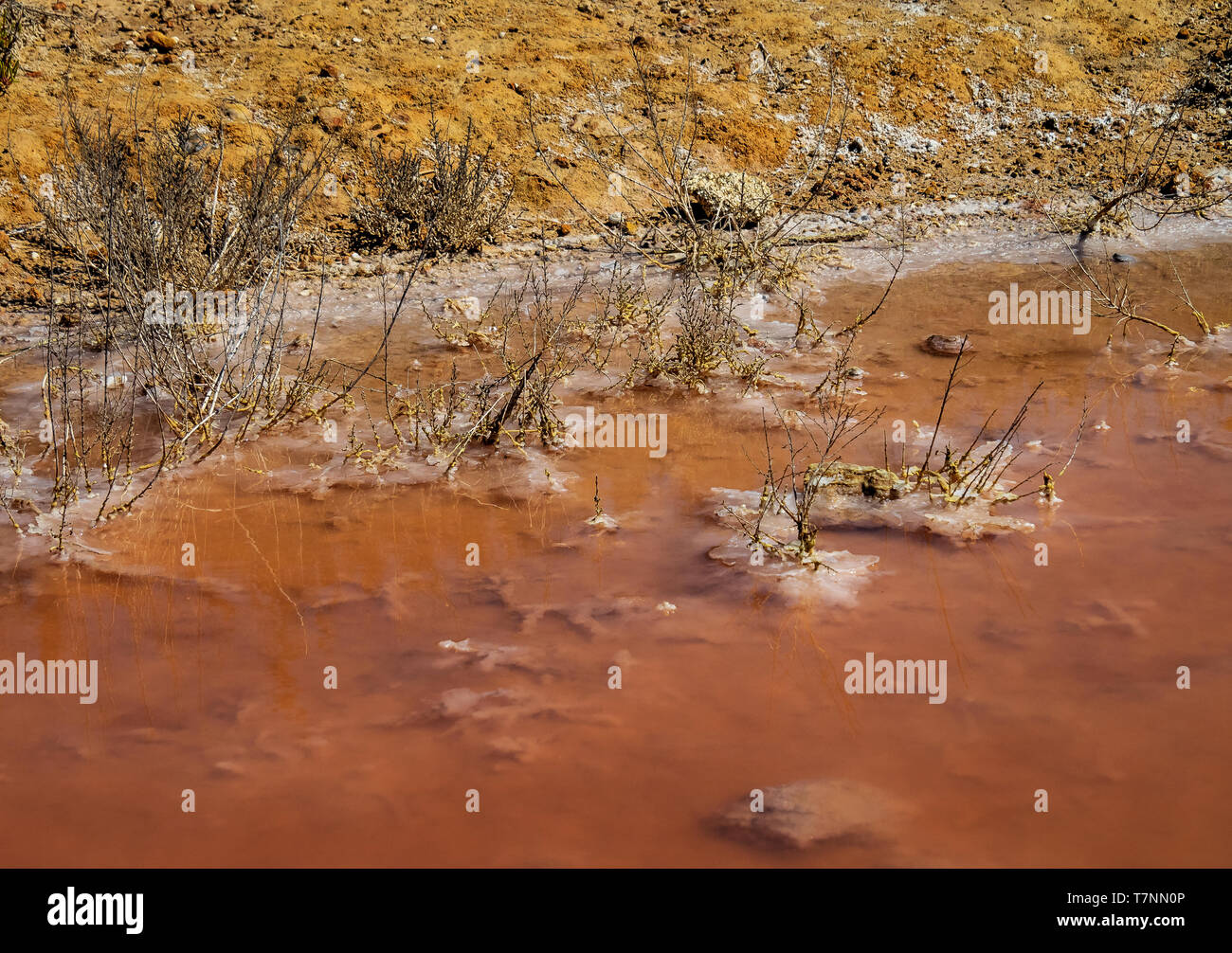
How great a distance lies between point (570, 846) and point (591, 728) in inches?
17.0

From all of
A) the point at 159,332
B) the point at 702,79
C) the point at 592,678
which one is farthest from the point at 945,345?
the point at 702,79

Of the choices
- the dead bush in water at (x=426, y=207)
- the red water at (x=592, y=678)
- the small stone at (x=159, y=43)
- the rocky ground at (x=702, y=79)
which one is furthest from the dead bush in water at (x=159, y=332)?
the small stone at (x=159, y=43)

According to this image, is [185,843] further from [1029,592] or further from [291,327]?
[291,327]

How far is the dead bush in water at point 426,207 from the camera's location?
22.2ft

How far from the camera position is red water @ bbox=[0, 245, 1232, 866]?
2352 millimetres

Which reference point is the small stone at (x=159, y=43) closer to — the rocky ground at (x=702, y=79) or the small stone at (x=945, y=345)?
the rocky ground at (x=702, y=79)

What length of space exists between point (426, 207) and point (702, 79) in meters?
3.20

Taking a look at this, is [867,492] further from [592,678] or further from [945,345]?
[945,345]

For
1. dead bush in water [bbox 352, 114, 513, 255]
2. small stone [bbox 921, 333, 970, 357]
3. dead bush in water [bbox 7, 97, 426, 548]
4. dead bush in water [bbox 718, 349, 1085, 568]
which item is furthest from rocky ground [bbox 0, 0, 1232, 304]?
dead bush in water [bbox 718, 349, 1085, 568]

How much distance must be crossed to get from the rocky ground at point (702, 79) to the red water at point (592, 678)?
3994mm

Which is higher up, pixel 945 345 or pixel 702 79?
pixel 702 79

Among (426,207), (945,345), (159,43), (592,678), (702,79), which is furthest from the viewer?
(702,79)

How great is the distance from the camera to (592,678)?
2906 mm

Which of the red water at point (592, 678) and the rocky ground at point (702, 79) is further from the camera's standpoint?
the rocky ground at point (702, 79)
